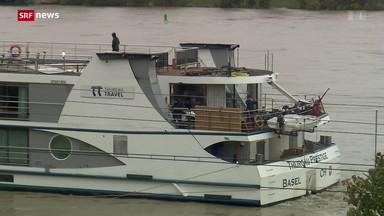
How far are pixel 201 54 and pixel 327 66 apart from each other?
2313cm

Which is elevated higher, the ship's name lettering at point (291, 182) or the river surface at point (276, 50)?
the river surface at point (276, 50)

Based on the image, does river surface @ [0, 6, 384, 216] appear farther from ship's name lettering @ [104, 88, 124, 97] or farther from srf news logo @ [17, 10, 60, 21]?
ship's name lettering @ [104, 88, 124, 97]

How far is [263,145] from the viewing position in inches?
963

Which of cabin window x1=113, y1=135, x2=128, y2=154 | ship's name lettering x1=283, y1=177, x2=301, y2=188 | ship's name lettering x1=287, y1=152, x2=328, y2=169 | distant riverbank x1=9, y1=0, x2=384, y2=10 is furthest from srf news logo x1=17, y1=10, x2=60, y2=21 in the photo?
ship's name lettering x1=283, y1=177, x2=301, y2=188

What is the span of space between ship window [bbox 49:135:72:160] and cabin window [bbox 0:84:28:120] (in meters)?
0.96

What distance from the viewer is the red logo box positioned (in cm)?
6843

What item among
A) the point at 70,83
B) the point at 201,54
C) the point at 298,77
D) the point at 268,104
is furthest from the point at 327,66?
the point at 70,83

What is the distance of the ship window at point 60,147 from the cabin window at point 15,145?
73cm

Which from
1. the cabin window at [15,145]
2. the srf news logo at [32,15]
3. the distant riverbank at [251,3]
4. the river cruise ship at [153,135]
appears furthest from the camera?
the distant riverbank at [251,3]

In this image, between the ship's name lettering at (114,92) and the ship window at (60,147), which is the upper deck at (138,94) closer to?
the ship's name lettering at (114,92)

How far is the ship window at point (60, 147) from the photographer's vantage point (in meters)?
24.8

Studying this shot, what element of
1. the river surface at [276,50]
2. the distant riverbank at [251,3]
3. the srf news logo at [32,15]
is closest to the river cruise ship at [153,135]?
the river surface at [276,50]

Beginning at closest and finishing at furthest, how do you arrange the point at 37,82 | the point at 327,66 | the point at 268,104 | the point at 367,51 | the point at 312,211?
the point at 312,211, the point at 37,82, the point at 268,104, the point at 327,66, the point at 367,51

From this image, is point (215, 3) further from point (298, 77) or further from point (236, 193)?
point (236, 193)
